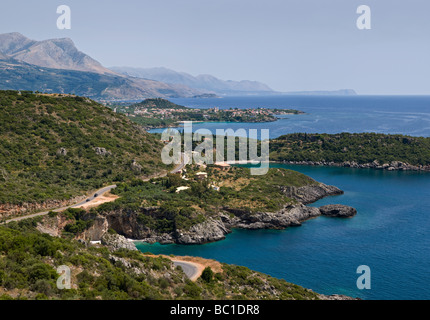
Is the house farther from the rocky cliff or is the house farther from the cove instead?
the cove

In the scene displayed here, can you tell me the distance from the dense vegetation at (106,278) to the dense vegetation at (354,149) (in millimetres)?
82738

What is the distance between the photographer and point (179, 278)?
32.0m

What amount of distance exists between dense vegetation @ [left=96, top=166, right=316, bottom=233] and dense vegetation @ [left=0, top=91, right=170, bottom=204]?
667cm

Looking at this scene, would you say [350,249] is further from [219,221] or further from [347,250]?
[219,221]

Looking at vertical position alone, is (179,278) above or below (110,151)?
below

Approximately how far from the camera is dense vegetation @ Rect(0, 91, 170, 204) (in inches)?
2210

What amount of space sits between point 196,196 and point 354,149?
70.9 metres

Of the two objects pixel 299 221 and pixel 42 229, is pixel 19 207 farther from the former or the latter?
pixel 299 221

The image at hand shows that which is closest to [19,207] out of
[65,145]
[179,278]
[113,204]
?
[113,204]

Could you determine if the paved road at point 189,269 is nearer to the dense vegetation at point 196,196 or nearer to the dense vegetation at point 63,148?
the dense vegetation at point 196,196

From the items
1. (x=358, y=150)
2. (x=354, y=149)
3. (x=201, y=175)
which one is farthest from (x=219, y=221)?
(x=354, y=149)

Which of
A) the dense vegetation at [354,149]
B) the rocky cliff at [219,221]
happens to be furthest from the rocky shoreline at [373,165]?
the rocky cliff at [219,221]
